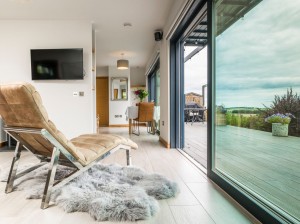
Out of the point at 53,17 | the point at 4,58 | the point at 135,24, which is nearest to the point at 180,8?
the point at 135,24

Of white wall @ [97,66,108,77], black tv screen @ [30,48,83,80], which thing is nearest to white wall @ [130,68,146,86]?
white wall @ [97,66,108,77]

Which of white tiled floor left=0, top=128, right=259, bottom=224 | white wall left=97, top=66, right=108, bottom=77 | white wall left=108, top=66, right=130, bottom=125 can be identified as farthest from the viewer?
white wall left=97, top=66, right=108, bottom=77

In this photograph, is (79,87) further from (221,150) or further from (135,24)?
(221,150)

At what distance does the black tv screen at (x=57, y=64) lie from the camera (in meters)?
4.22

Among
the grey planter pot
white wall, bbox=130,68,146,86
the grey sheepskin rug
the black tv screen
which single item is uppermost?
white wall, bbox=130,68,146,86

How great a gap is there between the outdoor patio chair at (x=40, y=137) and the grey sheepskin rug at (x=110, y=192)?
15 centimetres

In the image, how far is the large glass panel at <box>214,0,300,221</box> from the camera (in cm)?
127

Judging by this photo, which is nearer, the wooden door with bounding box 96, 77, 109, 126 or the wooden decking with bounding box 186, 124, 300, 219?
the wooden decking with bounding box 186, 124, 300, 219

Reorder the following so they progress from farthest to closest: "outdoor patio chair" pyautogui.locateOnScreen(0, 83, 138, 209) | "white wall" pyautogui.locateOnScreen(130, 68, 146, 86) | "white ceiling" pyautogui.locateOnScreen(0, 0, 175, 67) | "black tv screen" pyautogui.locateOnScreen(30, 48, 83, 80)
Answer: "white wall" pyautogui.locateOnScreen(130, 68, 146, 86) < "black tv screen" pyautogui.locateOnScreen(30, 48, 83, 80) < "white ceiling" pyautogui.locateOnScreen(0, 0, 175, 67) < "outdoor patio chair" pyautogui.locateOnScreen(0, 83, 138, 209)

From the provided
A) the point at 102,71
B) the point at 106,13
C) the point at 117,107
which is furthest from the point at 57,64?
the point at 102,71

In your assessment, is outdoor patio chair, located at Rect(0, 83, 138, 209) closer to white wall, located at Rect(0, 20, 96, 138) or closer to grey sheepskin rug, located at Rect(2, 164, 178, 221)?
grey sheepskin rug, located at Rect(2, 164, 178, 221)

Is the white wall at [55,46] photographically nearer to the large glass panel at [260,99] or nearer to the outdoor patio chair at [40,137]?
the outdoor patio chair at [40,137]

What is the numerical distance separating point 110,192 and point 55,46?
339 cm

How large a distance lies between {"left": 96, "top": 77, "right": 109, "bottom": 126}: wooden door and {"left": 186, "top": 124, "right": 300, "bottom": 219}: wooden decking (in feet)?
24.7
